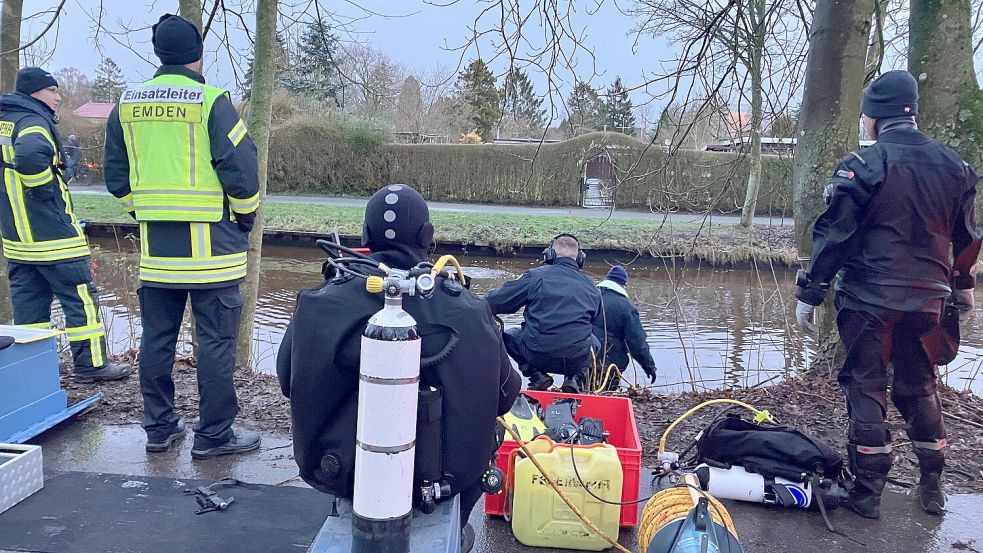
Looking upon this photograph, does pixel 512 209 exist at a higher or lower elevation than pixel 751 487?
higher

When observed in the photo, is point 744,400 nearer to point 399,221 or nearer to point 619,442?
point 619,442

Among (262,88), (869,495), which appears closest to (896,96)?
(869,495)

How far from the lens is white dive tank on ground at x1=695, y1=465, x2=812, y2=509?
129 inches

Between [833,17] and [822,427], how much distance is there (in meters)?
2.75


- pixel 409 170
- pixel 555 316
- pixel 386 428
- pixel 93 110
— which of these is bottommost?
pixel 555 316

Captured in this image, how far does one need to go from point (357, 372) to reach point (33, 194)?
384 centimetres

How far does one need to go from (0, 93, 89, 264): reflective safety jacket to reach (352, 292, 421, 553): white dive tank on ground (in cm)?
389

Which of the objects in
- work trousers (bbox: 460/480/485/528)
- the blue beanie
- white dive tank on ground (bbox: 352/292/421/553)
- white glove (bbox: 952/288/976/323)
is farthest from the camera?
the blue beanie

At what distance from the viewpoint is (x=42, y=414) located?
393cm

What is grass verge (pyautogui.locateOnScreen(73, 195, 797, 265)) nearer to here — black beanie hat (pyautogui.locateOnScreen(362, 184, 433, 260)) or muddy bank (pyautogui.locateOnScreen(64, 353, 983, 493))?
muddy bank (pyautogui.locateOnScreen(64, 353, 983, 493))

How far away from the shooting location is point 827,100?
4.79 meters

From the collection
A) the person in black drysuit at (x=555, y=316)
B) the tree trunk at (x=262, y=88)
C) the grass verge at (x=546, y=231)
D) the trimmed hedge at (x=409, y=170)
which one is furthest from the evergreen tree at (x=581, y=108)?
the trimmed hedge at (x=409, y=170)

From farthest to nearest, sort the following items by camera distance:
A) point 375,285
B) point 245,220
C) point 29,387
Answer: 1. point 29,387
2. point 245,220
3. point 375,285

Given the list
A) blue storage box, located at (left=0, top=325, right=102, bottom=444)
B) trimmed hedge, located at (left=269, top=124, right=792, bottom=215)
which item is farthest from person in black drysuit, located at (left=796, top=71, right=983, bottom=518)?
trimmed hedge, located at (left=269, top=124, right=792, bottom=215)
